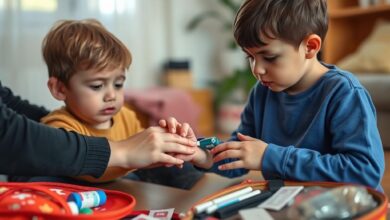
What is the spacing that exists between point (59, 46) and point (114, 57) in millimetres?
131

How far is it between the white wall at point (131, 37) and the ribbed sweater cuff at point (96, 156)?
2.18 metres

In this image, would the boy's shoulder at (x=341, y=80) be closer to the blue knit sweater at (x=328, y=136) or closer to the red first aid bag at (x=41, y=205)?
the blue knit sweater at (x=328, y=136)

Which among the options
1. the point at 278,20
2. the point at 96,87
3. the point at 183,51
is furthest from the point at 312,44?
the point at 183,51

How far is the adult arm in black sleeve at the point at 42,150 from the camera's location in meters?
0.67

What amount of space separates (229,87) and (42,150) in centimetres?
276

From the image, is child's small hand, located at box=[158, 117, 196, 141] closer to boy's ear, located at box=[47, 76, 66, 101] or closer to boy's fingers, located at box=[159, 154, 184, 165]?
boy's fingers, located at box=[159, 154, 184, 165]

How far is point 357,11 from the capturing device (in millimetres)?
2965

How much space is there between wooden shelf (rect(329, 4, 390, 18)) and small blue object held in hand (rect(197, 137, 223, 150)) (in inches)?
89.5

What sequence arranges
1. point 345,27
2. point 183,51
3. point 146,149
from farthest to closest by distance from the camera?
point 183,51
point 345,27
point 146,149

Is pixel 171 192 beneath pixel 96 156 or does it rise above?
beneath

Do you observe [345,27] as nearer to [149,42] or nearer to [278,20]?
[149,42]

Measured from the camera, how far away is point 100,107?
1.09 metres

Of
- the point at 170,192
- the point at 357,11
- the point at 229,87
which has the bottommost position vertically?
the point at 229,87

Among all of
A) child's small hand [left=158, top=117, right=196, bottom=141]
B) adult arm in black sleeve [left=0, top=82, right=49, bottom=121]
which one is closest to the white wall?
adult arm in black sleeve [left=0, top=82, right=49, bottom=121]
